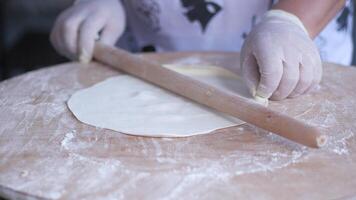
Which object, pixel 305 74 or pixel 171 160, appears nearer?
pixel 171 160

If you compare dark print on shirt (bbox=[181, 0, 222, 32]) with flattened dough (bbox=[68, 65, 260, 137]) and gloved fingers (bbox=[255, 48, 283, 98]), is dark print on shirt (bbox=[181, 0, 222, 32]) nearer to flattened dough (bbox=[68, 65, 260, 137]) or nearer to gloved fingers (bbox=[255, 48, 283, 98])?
flattened dough (bbox=[68, 65, 260, 137])

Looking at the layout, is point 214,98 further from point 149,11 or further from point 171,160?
point 149,11

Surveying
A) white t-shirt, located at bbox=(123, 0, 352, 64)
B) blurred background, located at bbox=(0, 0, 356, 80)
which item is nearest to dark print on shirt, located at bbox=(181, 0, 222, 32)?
white t-shirt, located at bbox=(123, 0, 352, 64)

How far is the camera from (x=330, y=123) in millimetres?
1002

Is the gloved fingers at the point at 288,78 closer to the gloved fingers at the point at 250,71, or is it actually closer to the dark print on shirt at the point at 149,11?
the gloved fingers at the point at 250,71

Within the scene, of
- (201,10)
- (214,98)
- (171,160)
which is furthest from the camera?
(201,10)

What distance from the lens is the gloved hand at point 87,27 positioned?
4.80 feet

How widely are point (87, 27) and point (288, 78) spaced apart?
0.66m

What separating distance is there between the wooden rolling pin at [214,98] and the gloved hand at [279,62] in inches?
3.8

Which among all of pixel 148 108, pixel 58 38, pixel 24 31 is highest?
pixel 148 108

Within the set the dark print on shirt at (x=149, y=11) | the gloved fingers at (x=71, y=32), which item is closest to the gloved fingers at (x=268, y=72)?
the dark print on shirt at (x=149, y=11)

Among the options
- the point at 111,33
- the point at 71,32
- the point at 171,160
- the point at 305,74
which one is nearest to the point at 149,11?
the point at 111,33

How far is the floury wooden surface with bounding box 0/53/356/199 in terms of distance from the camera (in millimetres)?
769

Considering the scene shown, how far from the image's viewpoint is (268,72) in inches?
41.6
